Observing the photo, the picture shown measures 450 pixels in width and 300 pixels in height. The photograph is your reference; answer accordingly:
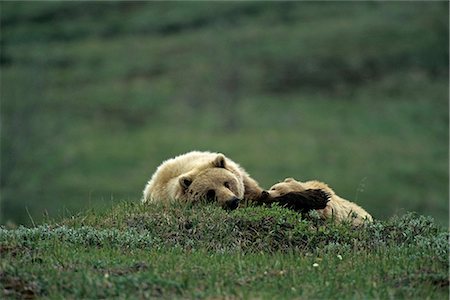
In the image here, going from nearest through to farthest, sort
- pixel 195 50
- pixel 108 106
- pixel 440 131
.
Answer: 1. pixel 440 131
2. pixel 108 106
3. pixel 195 50

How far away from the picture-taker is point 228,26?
6712cm

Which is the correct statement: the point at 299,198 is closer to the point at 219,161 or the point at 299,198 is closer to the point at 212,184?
the point at 212,184

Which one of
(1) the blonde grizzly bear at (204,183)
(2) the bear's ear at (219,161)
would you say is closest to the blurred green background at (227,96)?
(1) the blonde grizzly bear at (204,183)

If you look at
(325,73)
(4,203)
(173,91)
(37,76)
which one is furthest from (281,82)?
(4,203)

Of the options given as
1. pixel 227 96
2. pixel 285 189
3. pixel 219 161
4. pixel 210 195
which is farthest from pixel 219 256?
pixel 227 96

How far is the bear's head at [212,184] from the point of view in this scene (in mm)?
11867

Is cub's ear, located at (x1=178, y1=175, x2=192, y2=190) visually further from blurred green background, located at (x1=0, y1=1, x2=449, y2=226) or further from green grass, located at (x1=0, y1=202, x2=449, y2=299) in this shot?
blurred green background, located at (x1=0, y1=1, x2=449, y2=226)

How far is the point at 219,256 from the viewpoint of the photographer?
30.2ft

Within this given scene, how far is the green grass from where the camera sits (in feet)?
25.5

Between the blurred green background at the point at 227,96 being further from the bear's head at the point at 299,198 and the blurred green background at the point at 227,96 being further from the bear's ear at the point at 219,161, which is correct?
the bear's head at the point at 299,198

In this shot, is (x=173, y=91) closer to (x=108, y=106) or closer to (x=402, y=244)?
(x=108, y=106)

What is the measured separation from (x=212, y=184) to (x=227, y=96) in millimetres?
45886

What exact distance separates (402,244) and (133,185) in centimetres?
3581

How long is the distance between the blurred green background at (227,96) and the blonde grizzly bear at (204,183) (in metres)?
26.1
